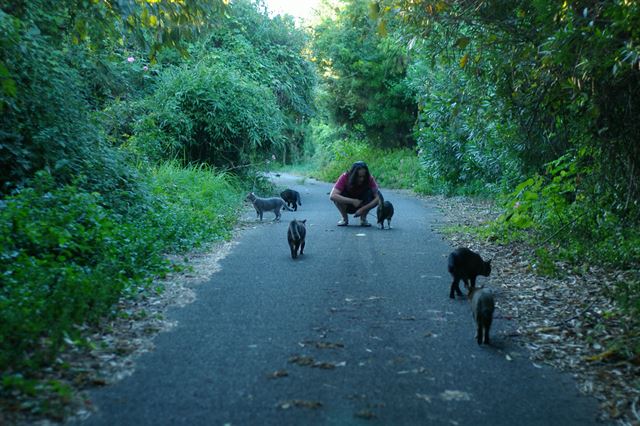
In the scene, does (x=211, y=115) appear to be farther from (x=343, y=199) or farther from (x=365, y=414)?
(x=365, y=414)

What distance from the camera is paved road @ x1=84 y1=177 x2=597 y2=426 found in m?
4.38

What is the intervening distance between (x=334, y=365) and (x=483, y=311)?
1.45 meters

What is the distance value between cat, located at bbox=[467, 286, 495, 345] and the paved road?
0.16 metres

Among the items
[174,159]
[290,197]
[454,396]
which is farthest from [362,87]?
[454,396]

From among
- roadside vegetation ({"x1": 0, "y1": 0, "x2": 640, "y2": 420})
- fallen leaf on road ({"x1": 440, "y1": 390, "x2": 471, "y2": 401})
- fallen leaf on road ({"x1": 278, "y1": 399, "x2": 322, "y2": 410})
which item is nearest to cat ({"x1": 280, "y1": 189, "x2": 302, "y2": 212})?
roadside vegetation ({"x1": 0, "y1": 0, "x2": 640, "y2": 420})

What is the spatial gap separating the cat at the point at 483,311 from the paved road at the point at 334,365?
0.53ft

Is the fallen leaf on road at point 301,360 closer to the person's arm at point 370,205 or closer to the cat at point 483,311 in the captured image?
the cat at point 483,311

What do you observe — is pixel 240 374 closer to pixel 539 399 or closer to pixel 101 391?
pixel 101 391

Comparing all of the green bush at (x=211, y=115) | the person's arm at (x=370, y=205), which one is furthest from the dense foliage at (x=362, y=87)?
the person's arm at (x=370, y=205)

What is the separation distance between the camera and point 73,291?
6.15 metres

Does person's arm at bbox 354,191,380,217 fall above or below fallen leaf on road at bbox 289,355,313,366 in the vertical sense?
above

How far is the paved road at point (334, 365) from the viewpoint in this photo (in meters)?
4.38

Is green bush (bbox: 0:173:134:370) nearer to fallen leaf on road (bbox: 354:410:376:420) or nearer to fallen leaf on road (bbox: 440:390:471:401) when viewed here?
fallen leaf on road (bbox: 354:410:376:420)

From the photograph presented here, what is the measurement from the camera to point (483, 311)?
5770mm
